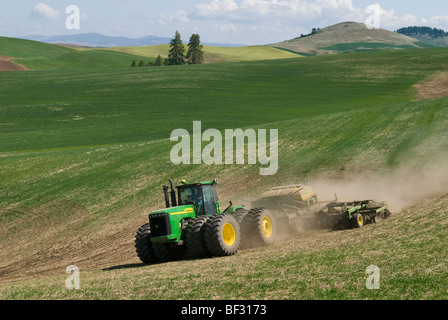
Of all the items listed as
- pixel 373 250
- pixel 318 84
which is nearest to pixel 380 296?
pixel 373 250

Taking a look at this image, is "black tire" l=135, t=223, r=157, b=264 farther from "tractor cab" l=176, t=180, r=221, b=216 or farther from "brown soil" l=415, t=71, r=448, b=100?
"brown soil" l=415, t=71, r=448, b=100

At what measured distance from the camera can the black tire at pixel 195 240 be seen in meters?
18.1

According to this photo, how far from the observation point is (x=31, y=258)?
2442 cm

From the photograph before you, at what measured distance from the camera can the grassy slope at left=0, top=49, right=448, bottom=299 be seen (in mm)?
13828

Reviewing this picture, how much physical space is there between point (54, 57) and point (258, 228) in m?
136

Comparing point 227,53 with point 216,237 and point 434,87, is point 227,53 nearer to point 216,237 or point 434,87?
point 434,87

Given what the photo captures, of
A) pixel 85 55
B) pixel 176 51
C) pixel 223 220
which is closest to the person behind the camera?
pixel 223 220

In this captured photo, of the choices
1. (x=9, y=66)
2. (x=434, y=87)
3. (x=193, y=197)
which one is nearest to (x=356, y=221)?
(x=193, y=197)

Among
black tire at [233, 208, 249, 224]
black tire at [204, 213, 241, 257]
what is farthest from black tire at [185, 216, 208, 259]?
black tire at [233, 208, 249, 224]

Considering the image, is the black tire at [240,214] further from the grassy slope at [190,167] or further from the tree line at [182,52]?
the tree line at [182,52]

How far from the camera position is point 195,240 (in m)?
18.0

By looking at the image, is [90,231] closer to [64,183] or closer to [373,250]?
[64,183]

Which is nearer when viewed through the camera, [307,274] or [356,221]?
[307,274]

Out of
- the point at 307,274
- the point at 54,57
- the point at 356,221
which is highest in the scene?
the point at 54,57
